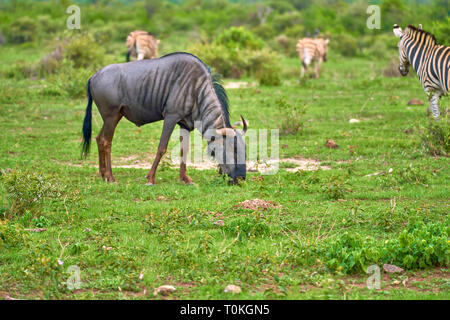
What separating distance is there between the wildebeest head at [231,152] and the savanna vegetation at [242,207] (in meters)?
0.22

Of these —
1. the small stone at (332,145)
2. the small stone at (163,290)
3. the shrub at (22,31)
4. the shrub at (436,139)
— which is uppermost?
the shrub at (22,31)

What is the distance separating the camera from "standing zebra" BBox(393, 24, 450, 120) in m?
10.5

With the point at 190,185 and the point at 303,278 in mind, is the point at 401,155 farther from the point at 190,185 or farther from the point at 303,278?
the point at 303,278

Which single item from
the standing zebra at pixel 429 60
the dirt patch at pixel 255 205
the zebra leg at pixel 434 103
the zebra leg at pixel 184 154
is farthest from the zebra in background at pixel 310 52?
the dirt patch at pixel 255 205

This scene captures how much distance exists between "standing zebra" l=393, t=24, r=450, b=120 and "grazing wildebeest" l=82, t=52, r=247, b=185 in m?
3.73

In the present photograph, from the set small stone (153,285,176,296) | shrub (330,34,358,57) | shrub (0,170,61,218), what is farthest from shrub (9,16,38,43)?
small stone (153,285,176,296)

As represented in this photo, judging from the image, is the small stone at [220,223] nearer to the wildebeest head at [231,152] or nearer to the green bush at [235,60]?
the wildebeest head at [231,152]

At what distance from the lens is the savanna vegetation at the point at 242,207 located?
4930 mm

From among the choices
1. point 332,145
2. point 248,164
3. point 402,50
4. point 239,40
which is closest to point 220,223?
point 248,164

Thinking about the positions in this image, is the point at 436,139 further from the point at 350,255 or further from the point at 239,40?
the point at 239,40

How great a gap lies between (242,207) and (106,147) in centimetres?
253

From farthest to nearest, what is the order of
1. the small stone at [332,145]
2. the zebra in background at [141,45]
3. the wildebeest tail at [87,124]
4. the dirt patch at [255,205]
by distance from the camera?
the zebra in background at [141,45] < the small stone at [332,145] < the wildebeest tail at [87,124] < the dirt patch at [255,205]
